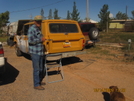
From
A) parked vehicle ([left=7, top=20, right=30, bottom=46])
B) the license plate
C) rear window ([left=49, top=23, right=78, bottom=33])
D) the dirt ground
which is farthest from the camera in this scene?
parked vehicle ([left=7, top=20, right=30, bottom=46])

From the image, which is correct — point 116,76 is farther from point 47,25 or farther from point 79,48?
point 47,25

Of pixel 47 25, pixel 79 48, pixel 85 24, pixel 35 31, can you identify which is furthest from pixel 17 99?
pixel 85 24

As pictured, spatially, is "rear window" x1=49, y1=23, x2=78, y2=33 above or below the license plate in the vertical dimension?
above

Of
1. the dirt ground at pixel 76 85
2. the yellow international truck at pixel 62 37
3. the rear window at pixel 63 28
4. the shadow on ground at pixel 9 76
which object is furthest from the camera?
the rear window at pixel 63 28

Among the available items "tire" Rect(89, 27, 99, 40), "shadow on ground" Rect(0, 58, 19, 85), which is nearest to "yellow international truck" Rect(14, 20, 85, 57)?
"shadow on ground" Rect(0, 58, 19, 85)

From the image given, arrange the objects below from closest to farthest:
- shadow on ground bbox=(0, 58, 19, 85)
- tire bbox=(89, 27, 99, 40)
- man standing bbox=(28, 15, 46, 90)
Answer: man standing bbox=(28, 15, 46, 90) → shadow on ground bbox=(0, 58, 19, 85) → tire bbox=(89, 27, 99, 40)

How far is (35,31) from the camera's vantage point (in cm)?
372

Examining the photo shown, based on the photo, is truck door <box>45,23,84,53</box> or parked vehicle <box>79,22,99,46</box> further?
parked vehicle <box>79,22,99,46</box>

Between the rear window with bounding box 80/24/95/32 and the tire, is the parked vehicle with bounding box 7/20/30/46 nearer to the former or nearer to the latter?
the rear window with bounding box 80/24/95/32

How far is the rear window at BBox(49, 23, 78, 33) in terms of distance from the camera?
5552 millimetres

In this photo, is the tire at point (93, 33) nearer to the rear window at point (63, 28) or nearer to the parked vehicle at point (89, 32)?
the parked vehicle at point (89, 32)

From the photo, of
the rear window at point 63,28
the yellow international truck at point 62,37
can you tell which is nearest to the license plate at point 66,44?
the yellow international truck at point 62,37

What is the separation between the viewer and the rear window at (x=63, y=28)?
555 centimetres

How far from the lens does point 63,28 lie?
5.89 metres
